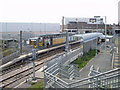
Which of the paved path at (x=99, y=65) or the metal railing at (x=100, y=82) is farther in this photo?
the paved path at (x=99, y=65)

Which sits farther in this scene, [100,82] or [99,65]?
[99,65]

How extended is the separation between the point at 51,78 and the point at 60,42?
1370 centimetres

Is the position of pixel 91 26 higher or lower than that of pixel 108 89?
higher

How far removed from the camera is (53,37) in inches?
603

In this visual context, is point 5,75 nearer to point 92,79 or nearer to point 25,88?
point 25,88

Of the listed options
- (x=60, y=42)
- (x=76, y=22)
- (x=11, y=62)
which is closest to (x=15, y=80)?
(x=11, y=62)

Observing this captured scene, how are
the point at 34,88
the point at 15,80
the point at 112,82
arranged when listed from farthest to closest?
the point at 15,80 → the point at 34,88 → the point at 112,82

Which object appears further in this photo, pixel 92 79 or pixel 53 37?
pixel 53 37

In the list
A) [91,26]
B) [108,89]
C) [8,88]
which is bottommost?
[8,88]

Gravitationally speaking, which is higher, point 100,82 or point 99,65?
point 100,82

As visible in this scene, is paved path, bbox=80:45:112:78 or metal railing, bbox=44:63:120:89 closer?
metal railing, bbox=44:63:120:89

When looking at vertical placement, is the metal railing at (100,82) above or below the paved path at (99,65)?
above

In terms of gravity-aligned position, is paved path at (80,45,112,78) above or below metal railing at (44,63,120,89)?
below

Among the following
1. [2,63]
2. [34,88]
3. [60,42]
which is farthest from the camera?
[60,42]
